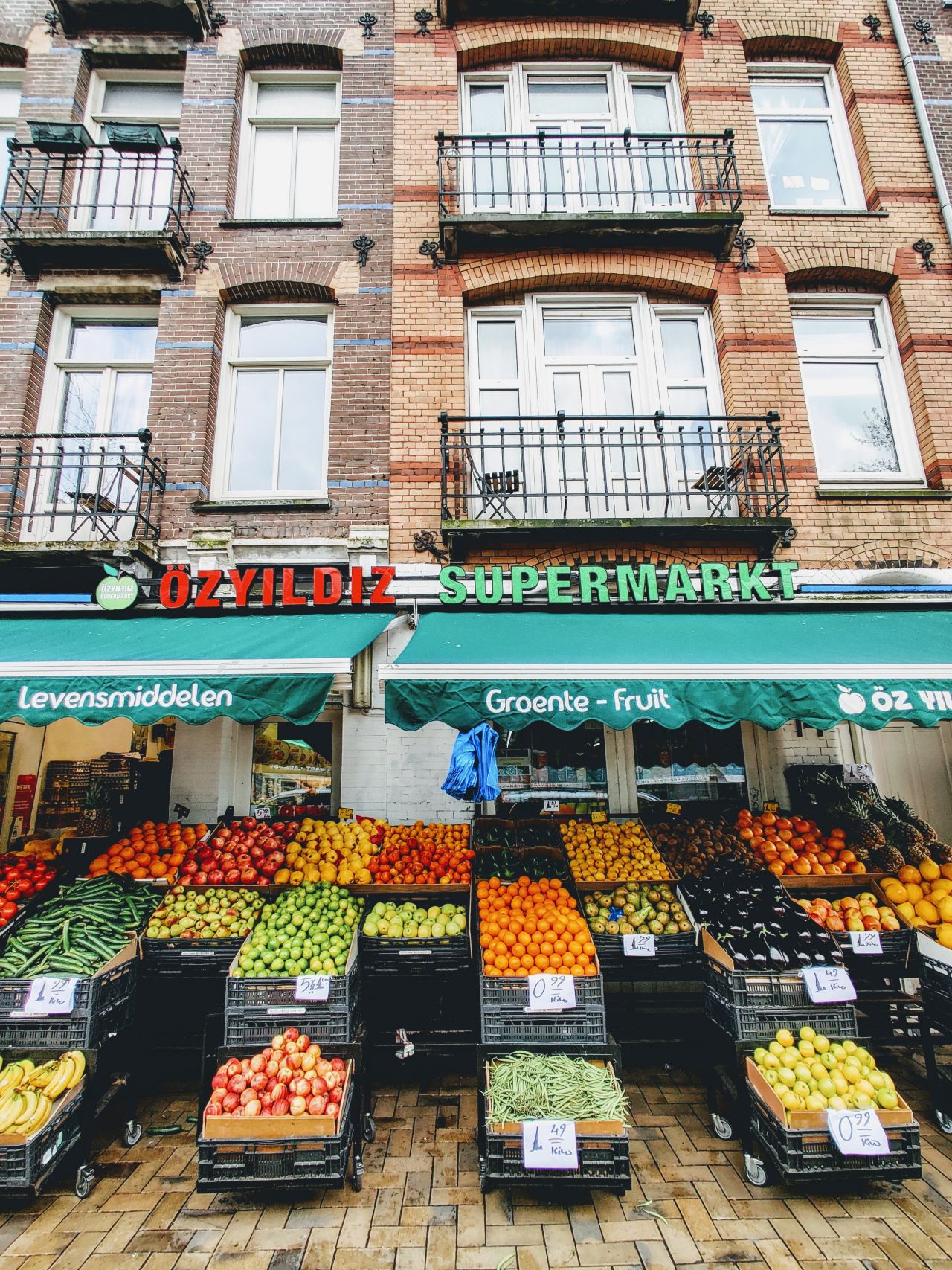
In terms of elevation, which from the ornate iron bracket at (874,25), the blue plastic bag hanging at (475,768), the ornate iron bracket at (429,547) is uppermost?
the ornate iron bracket at (874,25)

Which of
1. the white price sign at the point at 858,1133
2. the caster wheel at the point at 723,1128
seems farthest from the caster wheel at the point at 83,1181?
the white price sign at the point at 858,1133

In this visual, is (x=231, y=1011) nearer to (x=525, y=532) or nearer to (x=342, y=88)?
(x=525, y=532)

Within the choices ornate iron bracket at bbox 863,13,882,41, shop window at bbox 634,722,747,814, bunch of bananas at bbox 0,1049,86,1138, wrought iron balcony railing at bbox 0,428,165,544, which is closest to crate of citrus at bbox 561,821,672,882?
shop window at bbox 634,722,747,814

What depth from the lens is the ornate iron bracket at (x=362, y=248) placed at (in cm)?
789

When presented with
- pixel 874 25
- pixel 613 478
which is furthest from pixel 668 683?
pixel 874 25

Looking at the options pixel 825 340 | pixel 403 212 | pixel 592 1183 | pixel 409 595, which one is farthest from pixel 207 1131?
pixel 825 340

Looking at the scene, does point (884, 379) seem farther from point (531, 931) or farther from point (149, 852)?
point (149, 852)

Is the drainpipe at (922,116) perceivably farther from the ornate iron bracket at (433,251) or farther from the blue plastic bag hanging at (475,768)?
the blue plastic bag hanging at (475,768)

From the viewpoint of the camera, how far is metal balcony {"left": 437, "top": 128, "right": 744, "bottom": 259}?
24.5ft

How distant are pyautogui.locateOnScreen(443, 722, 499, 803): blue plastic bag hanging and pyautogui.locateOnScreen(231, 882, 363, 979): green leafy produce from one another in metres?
1.47

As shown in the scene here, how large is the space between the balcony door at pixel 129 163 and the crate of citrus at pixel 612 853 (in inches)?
362

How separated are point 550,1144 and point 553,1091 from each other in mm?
285

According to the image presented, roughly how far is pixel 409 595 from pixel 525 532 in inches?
59.1

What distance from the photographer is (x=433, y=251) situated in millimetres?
7809
